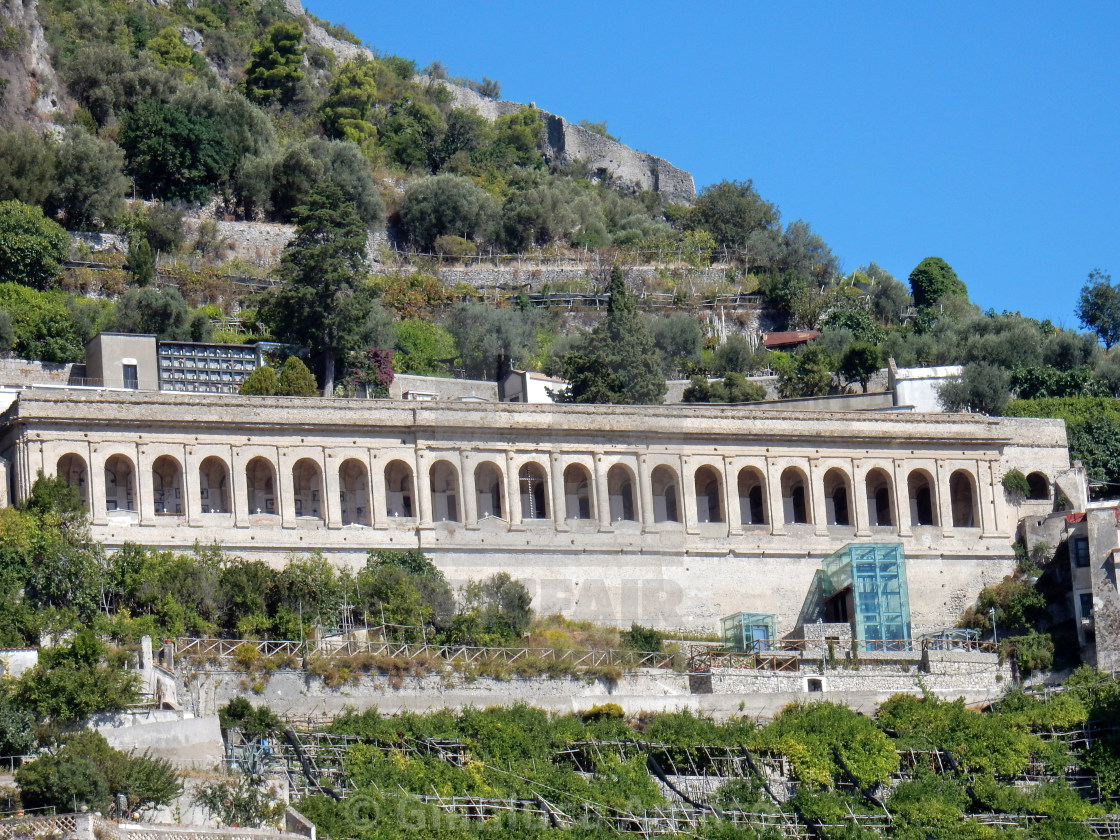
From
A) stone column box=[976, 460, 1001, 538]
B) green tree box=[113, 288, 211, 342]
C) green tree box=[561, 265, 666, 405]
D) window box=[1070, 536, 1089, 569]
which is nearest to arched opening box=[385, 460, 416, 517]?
green tree box=[561, 265, 666, 405]

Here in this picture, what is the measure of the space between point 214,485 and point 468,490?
6.71 metres

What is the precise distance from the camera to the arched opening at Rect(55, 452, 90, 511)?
52594mm

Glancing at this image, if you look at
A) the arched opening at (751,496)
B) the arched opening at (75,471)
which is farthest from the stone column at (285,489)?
the arched opening at (751,496)

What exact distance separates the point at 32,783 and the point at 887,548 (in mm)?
26439

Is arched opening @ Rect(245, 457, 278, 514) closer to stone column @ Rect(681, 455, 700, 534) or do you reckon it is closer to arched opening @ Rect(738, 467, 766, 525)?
stone column @ Rect(681, 455, 700, 534)

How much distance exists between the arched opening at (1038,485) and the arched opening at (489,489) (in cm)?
1553

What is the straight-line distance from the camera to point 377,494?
55.8 metres

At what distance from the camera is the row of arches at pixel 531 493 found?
54.4 meters

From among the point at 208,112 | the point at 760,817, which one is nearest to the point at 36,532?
the point at 760,817

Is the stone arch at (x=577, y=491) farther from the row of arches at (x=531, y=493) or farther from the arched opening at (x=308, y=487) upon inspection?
the arched opening at (x=308, y=487)

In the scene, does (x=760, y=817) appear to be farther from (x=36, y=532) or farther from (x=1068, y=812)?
(x=36, y=532)

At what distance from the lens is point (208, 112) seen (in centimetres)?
8281

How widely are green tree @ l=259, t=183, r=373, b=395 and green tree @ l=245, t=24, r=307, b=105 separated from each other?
1200 inches

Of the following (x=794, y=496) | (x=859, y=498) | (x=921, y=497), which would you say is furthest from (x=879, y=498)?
(x=794, y=496)
